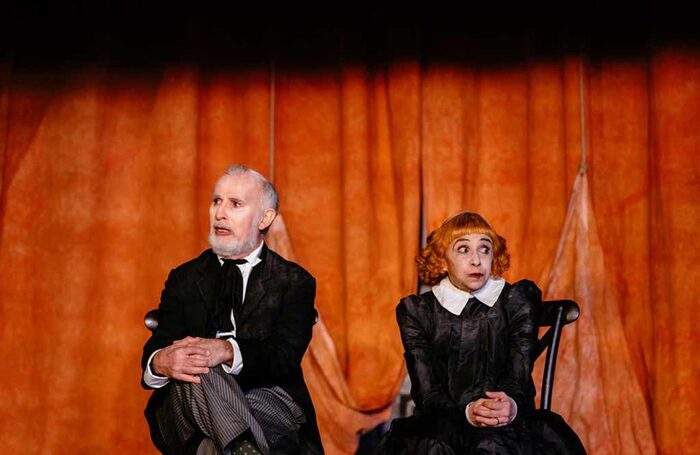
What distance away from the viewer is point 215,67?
4984mm

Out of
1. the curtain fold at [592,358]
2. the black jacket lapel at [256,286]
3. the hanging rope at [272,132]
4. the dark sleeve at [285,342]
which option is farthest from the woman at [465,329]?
the hanging rope at [272,132]

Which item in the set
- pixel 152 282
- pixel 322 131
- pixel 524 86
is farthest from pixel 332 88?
pixel 152 282

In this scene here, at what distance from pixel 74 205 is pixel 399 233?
1.71 metres

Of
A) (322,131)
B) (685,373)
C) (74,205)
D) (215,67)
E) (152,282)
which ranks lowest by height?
(685,373)

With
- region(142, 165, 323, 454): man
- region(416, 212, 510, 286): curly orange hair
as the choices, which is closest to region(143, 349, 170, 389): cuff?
region(142, 165, 323, 454): man

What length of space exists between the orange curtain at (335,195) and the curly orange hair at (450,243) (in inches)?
40.4

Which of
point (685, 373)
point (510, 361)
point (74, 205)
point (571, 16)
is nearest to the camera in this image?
point (510, 361)

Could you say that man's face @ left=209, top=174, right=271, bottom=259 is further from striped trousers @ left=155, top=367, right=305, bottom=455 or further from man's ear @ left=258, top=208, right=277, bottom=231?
striped trousers @ left=155, top=367, right=305, bottom=455

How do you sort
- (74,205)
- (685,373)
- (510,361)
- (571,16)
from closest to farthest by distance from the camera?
1. (510,361)
2. (685,373)
3. (571,16)
4. (74,205)

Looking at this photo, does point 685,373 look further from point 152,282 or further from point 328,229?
point 152,282

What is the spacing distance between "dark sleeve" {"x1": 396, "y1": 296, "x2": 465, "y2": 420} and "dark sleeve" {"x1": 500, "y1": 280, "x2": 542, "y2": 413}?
22 centimetres

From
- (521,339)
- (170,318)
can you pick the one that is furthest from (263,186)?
(521,339)

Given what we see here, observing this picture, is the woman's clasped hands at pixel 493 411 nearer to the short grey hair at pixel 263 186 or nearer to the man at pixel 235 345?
the man at pixel 235 345

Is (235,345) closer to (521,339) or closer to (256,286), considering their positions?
(256,286)
